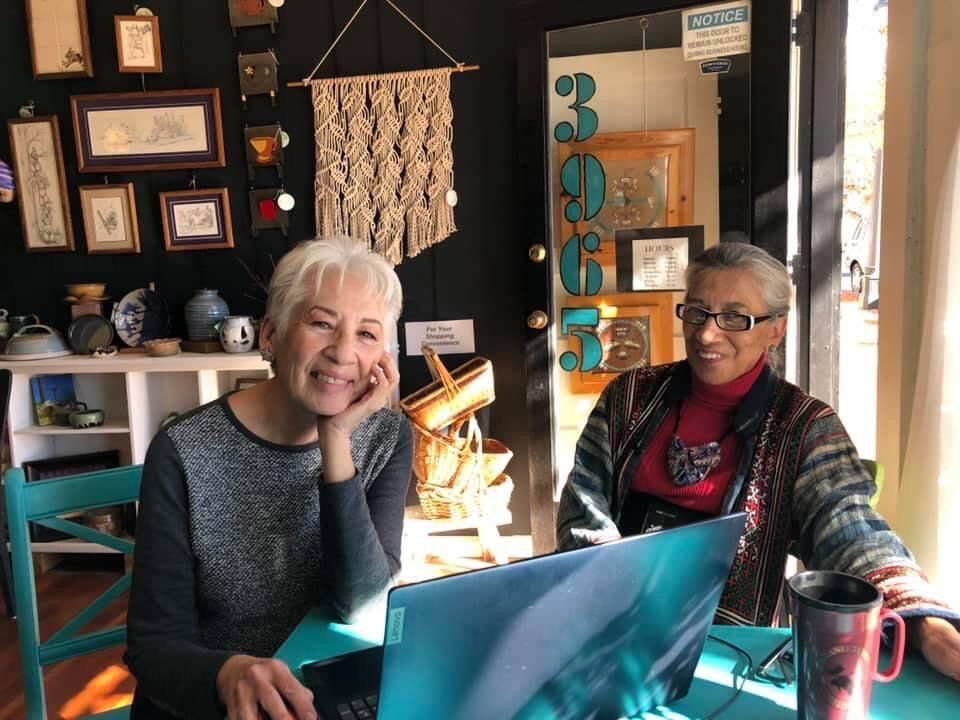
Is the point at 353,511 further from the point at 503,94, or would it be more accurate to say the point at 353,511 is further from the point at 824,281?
the point at 503,94

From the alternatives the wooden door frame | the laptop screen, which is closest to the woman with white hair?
the laptop screen

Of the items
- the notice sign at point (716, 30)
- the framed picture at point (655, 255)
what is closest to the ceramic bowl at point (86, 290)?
the framed picture at point (655, 255)

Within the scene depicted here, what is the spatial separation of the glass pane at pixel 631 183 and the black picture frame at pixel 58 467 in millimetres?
1968

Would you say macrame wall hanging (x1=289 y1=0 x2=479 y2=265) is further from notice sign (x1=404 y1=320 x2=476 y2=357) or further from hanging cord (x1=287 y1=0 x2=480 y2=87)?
notice sign (x1=404 y1=320 x2=476 y2=357)

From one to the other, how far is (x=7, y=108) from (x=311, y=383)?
3.01 m

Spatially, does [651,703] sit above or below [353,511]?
below

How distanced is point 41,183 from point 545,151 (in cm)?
219

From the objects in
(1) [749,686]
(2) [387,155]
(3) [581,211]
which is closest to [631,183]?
(3) [581,211]

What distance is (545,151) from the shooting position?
2988mm

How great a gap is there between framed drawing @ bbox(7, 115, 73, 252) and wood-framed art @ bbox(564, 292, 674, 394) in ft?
7.30

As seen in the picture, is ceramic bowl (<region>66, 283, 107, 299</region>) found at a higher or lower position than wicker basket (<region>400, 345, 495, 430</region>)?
higher

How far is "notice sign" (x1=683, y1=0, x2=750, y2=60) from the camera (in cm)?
245

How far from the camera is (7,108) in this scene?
3.42m

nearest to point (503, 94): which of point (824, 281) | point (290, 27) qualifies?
point (290, 27)
